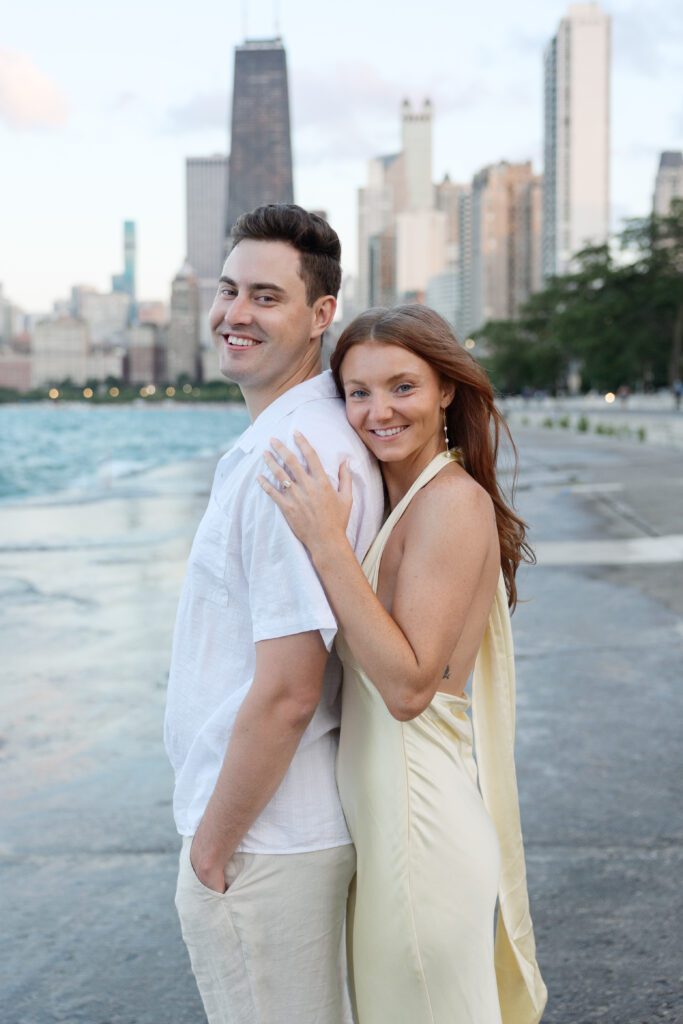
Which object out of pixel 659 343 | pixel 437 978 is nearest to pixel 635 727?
pixel 437 978

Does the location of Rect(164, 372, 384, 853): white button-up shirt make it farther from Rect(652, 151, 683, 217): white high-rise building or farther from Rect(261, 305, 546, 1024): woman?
Rect(652, 151, 683, 217): white high-rise building

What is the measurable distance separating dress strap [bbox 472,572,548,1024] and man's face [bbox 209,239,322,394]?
59 cm

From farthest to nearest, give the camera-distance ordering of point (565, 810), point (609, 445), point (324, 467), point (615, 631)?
point (609, 445), point (615, 631), point (565, 810), point (324, 467)

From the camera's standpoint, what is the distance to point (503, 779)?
2166 millimetres

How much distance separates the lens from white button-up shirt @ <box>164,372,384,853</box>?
1.88 m

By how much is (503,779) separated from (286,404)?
2.64 ft

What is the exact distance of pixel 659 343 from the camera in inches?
2963

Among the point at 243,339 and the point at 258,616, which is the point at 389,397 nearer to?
the point at 243,339

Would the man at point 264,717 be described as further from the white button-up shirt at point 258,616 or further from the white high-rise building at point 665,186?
the white high-rise building at point 665,186

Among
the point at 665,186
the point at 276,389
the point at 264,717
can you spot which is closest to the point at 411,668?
the point at 264,717

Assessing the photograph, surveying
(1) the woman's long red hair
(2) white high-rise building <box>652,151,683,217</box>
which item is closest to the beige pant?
(1) the woman's long red hair

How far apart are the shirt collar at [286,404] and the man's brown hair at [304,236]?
0.53ft

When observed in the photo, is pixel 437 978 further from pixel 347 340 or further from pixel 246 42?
pixel 246 42

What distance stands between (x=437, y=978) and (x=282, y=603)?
66cm
